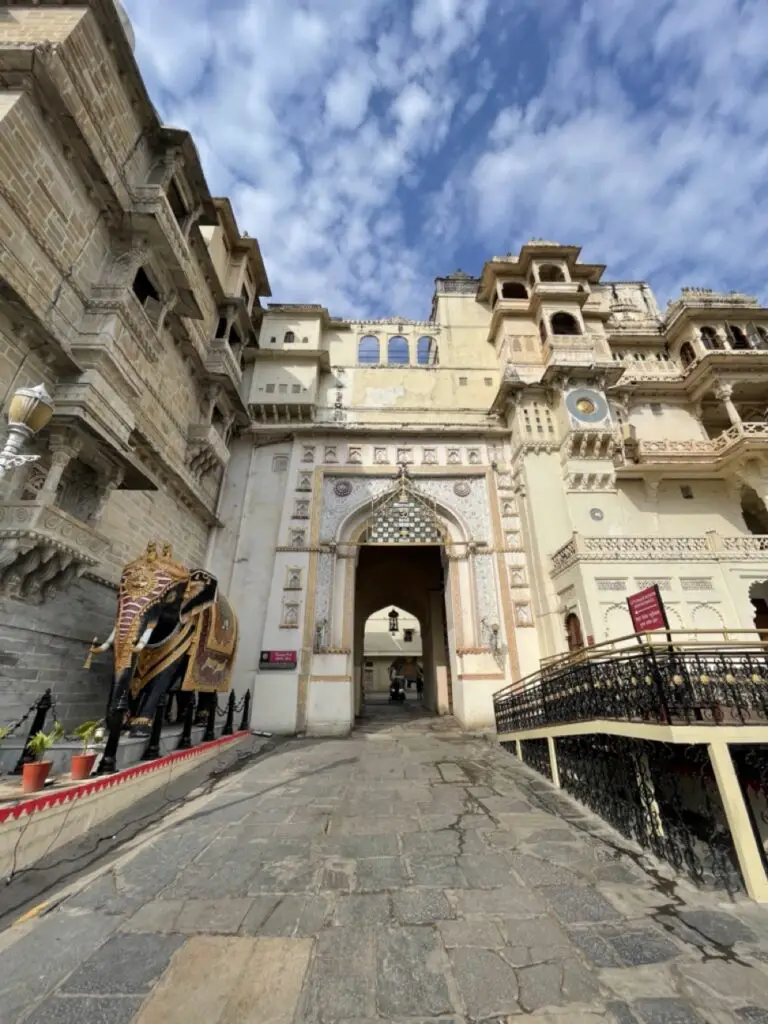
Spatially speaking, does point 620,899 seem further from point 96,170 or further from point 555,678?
point 96,170

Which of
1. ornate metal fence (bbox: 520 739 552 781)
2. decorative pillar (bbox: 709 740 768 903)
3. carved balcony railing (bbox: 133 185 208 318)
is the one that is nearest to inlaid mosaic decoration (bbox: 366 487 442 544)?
ornate metal fence (bbox: 520 739 552 781)

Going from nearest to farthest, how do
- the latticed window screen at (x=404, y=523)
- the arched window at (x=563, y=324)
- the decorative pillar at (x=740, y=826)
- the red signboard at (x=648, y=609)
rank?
1. the decorative pillar at (x=740, y=826)
2. the red signboard at (x=648, y=609)
3. the latticed window screen at (x=404, y=523)
4. the arched window at (x=563, y=324)

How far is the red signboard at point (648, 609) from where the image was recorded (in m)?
5.32

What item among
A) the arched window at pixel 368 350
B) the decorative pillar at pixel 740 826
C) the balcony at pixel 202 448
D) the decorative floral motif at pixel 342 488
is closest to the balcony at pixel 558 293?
the arched window at pixel 368 350

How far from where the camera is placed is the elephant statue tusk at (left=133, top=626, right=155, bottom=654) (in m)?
5.73

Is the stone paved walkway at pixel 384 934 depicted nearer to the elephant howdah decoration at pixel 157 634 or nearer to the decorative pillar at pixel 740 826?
the decorative pillar at pixel 740 826

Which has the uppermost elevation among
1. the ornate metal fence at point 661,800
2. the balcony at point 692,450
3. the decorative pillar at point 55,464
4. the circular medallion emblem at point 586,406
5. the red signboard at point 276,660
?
the circular medallion emblem at point 586,406

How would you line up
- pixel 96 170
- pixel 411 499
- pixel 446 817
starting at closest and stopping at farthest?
pixel 446 817
pixel 96 170
pixel 411 499

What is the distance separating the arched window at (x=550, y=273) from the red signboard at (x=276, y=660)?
17.2m

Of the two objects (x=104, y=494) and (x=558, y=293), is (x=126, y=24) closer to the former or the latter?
(x=104, y=494)

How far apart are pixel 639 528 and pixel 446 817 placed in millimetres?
12004

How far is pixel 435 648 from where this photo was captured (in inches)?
653

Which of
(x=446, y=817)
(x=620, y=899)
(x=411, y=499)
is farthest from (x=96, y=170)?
(x=620, y=899)

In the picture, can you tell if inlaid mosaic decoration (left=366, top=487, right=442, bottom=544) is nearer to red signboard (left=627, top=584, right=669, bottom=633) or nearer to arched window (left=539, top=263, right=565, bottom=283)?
red signboard (left=627, top=584, right=669, bottom=633)
